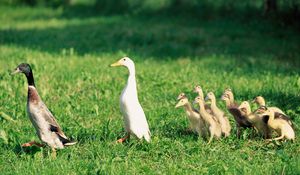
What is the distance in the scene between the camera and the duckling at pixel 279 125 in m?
8.45

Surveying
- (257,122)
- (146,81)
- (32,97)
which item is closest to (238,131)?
(257,122)

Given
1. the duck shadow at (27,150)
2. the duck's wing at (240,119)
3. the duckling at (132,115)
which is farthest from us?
the duck's wing at (240,119)

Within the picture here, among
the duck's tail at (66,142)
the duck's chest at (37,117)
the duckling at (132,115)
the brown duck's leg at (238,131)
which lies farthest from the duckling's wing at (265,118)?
the duck's chest at (37,117)

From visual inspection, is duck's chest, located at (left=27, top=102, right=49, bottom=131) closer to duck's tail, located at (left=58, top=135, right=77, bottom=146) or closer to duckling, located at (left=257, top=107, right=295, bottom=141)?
duck's tail, located at (left=58, top=135, right=77, bottom=146)

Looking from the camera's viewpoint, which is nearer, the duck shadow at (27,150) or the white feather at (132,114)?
the duck shadow at (27,150)

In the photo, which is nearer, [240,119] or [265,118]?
[265,118]

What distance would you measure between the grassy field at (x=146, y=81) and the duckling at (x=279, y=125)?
124mm

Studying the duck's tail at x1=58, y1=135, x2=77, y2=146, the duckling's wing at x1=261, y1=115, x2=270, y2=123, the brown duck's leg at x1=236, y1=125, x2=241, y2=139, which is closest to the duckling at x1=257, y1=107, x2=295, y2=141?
the duckling's wing at x1=261, y1=115, x2=270, y2=123

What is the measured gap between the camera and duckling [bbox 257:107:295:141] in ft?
27.7

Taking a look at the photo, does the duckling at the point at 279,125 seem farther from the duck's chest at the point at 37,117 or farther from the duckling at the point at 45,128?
the duck's chest at the point at 37,117

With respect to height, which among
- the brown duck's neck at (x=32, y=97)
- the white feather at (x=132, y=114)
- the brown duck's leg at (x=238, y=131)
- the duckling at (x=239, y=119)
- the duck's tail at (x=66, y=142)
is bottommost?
the brown duck's leg at (x=238, y=131)

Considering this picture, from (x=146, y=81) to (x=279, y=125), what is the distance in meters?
4.94

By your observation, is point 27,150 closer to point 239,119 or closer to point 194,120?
point 194,120

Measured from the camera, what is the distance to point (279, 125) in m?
8.48
